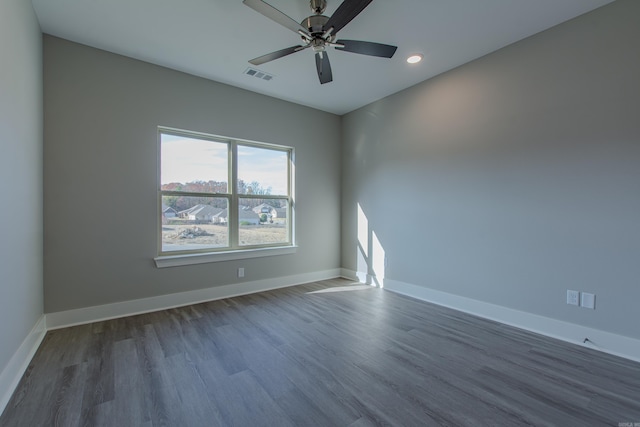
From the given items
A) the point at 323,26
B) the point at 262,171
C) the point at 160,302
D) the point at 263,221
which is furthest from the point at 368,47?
the point at 160,302

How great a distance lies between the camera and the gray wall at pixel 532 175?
232cm

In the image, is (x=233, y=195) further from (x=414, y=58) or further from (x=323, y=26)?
(x=414, y=58)

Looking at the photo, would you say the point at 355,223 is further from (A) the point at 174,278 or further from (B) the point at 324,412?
(B) the point at 324,412

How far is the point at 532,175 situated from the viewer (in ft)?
9.18

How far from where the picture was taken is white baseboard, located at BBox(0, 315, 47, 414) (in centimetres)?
173

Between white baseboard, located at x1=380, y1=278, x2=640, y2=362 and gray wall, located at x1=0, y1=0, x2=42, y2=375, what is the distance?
3959 millimetres

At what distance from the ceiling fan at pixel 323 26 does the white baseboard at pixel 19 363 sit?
2.88 meters

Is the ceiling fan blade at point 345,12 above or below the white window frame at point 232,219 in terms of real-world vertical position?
above

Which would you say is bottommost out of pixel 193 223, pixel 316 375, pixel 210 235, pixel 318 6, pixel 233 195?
pixel 316 375

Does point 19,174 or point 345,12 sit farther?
point 19,174

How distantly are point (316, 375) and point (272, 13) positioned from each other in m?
2.65

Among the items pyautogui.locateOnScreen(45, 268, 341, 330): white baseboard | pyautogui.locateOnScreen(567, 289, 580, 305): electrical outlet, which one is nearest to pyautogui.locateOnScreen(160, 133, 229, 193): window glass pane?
pyautogui.locateOnScreen(45, 268, 341, 330): white baseboard

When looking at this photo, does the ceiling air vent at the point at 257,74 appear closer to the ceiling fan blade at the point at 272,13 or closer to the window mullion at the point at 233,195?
the window mullion at the point at 233,195

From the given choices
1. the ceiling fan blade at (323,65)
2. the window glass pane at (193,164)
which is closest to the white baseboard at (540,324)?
the ceiling fan blade at (323,65)
